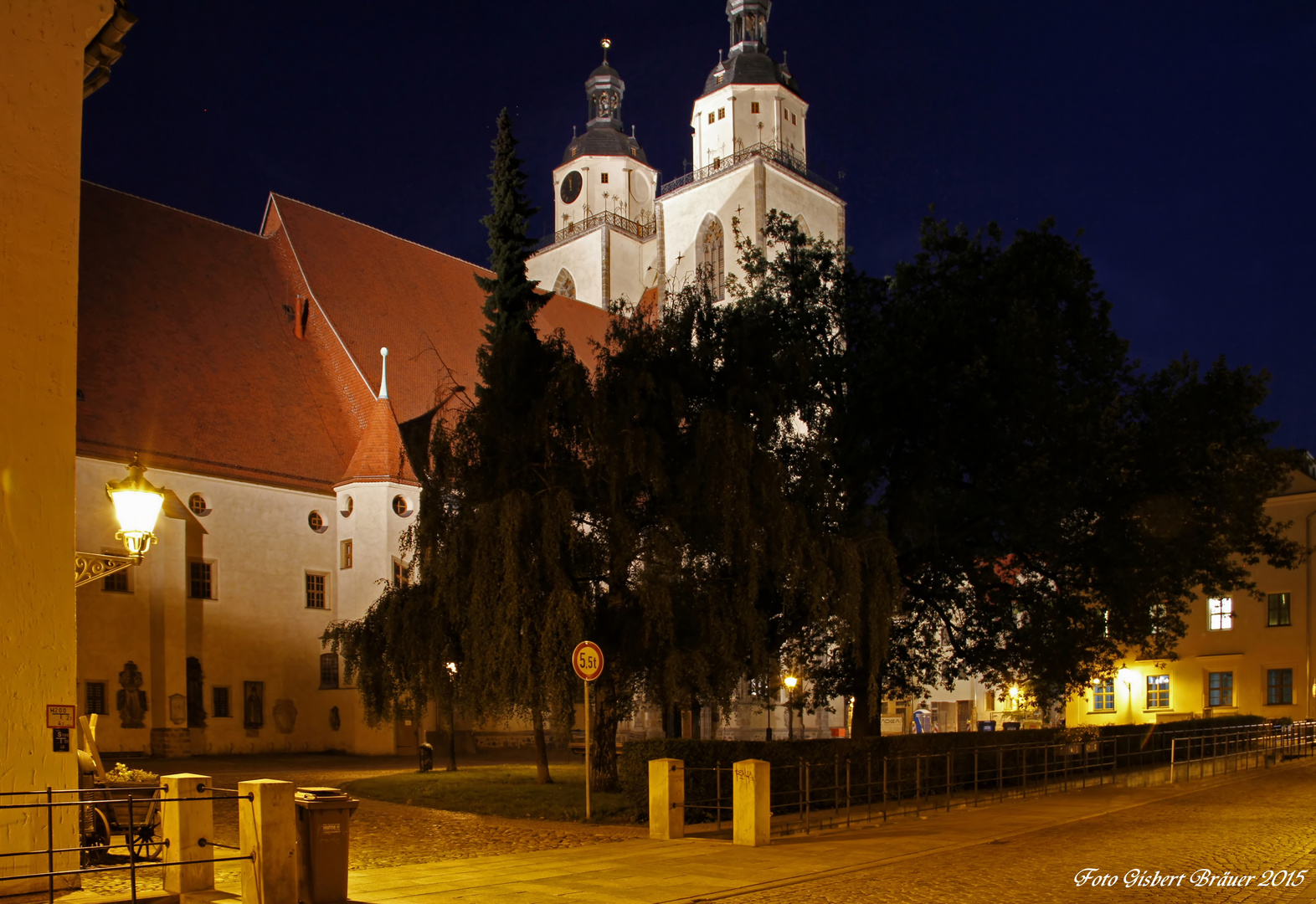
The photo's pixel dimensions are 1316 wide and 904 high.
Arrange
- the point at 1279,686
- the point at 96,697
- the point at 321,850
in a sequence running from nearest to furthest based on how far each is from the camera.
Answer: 1. the point at 321,850
2. the point at 96,697
3. the point at 1279,686

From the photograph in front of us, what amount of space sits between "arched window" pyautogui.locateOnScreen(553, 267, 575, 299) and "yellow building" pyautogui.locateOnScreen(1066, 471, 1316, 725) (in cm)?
3824

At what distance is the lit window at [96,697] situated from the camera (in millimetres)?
32375

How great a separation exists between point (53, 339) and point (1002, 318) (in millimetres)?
16629

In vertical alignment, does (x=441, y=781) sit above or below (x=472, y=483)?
below

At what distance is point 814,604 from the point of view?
1773cm

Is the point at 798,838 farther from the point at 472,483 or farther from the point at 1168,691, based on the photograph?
the point at 1168,691

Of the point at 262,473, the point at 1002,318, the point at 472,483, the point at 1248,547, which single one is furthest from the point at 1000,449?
the point at 262,473

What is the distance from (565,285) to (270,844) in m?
61.9

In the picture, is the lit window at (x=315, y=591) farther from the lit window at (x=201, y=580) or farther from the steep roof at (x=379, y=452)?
the lit window at (x=201, y=580)

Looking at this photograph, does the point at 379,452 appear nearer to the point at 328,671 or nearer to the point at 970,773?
the point at 328,671

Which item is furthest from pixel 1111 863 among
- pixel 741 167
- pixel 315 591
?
pixel 741 167

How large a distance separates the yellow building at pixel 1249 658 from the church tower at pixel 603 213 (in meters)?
35.3

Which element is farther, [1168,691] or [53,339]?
[1168,691]

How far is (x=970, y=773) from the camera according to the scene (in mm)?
21672
